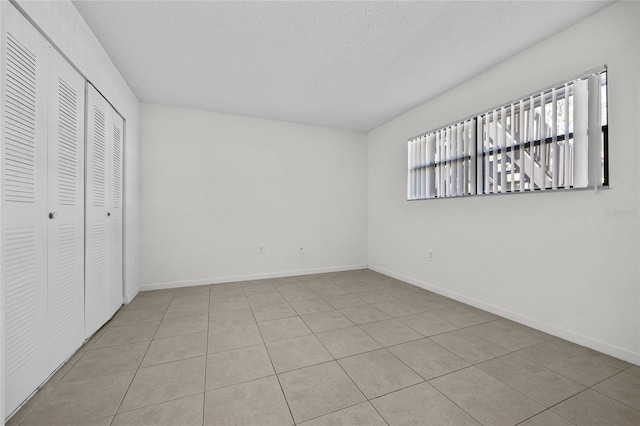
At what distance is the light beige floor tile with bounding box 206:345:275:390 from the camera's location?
170 centimetres

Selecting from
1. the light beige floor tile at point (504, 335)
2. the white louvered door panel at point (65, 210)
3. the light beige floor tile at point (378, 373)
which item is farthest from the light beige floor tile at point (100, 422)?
the light beige floor tile at point (504, 335)

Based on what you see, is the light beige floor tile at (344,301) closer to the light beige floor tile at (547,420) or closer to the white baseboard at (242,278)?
the white baseboard at (242,278)

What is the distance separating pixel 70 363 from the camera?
1.89 metres

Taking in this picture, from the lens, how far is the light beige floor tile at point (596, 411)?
4.53 feet

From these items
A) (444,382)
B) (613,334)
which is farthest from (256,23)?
(613,334)

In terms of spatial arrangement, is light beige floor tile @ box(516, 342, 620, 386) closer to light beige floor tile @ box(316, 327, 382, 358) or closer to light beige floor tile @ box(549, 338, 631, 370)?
light beige floor tile @ box(549, 338, 631, 370)

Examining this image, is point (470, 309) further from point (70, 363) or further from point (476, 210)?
point (70, 363)

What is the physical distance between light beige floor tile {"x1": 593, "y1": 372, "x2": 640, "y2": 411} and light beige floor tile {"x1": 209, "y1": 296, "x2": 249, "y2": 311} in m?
3.09

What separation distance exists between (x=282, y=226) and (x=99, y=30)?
126 inches

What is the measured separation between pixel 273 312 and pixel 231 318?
45 cm

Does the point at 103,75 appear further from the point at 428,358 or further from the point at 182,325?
the point at 428,358

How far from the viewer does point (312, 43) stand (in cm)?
244

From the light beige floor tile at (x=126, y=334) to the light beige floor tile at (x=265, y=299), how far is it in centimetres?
104

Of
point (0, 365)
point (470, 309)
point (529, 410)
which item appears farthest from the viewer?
point (470, 309)
